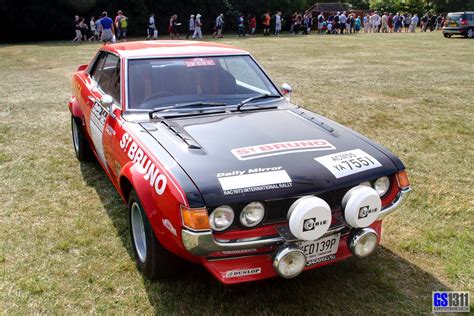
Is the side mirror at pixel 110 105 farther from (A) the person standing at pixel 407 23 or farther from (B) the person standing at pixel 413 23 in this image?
(A) the person standing at pixel 407 23

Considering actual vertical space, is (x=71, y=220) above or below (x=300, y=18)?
below

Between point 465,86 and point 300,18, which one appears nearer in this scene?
point 465,86

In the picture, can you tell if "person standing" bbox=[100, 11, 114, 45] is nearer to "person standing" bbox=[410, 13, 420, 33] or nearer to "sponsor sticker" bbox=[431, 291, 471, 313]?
"sponsor sticker" bbox=[431, 291, 471, 313]

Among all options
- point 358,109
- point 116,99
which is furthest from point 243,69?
point 358,109

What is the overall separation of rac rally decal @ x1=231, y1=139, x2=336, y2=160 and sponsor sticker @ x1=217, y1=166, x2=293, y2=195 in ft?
0.60

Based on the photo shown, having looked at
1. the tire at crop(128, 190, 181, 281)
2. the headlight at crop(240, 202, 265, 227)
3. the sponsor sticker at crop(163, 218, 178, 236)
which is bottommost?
the tire at crop(128, 190, 181, 281)

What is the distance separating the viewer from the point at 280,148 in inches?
116

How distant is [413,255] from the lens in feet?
11.6

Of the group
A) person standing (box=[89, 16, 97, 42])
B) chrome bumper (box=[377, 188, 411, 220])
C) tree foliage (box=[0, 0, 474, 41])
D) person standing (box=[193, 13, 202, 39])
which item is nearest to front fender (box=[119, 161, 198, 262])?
chrome bumper (box=[377, 188, 411, 220])

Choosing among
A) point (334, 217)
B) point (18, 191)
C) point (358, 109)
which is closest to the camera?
point (334, 217)

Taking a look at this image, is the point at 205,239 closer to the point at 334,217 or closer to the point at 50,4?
the point at 334,217

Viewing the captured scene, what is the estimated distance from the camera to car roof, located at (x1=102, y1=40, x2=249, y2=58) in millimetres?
4039

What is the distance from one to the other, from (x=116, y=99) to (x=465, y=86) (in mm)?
10019

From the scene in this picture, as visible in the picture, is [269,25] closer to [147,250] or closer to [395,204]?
[395,204]
